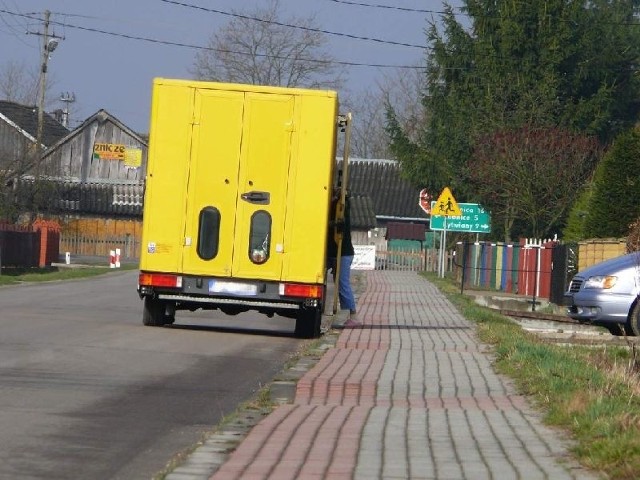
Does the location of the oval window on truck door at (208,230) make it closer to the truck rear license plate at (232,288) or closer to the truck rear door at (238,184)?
the truck rear door at (238,184)

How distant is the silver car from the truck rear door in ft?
15.0

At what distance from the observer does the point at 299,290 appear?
17875mm

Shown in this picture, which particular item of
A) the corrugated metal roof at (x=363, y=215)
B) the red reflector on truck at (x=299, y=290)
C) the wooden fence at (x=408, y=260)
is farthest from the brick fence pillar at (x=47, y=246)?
the red reflector on truck at (x=299, y=290)

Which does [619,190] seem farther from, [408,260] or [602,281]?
[408,260]

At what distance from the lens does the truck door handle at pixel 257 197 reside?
1780cm

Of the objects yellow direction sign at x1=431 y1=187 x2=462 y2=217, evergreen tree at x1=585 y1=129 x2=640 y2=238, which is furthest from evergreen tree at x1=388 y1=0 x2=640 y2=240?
evergreen tree at x1=585 y1=129 x2=640 y2=238

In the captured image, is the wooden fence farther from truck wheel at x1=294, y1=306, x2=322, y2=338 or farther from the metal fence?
truck wheel at x1=294, y1=306, x2=322, y2=338

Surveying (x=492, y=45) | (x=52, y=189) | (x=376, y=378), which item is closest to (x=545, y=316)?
(x=376, y=378)

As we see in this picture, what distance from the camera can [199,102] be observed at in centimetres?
1777

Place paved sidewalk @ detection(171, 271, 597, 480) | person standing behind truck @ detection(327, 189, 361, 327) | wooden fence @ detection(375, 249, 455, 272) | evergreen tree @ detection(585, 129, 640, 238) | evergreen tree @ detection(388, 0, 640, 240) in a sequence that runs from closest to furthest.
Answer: paved sidewalk @ detection(171, 271, 597, 480), person standing behind truck @ detection(327, 189, 361, 327), evergreen tree @ detection(585, 129, 640, 238), evergreen tree @ detection(388, 0, 640, 240), wooden fence @ detection(375, 249, 455, 272)

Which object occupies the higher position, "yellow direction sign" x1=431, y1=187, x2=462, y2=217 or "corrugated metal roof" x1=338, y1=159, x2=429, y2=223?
"corrugated metal roof" x1=338, y1=159, x2=429, y2=223

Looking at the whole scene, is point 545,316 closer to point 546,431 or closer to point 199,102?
point 199,102

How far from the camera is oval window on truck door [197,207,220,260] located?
17.9 meters

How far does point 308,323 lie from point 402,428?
9.81 meters
